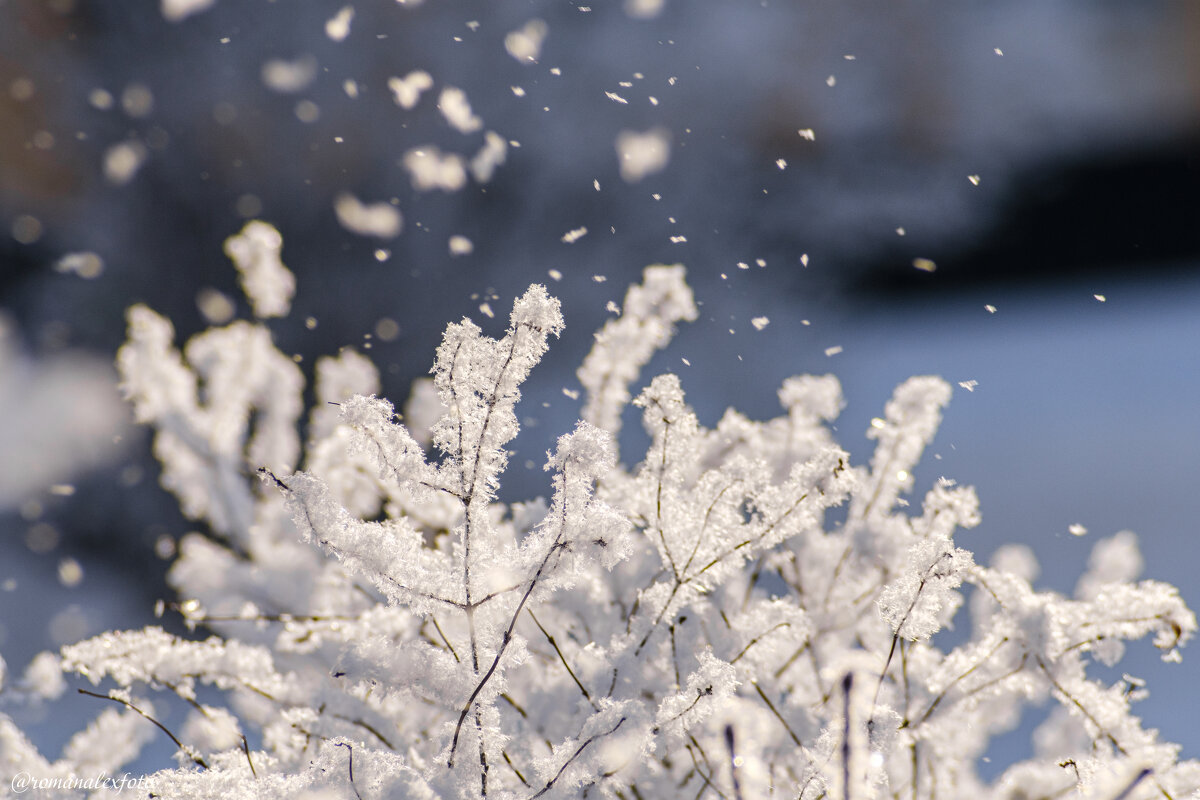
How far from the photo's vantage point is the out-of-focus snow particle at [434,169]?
1.14 meters

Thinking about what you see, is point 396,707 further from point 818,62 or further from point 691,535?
point 818,62

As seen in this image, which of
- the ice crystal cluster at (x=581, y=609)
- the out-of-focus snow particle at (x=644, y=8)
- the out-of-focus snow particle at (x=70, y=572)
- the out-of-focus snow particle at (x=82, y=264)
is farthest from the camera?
the out-of-focus snow particle at (x=70, y=572)

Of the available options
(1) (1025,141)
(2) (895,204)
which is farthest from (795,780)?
(1) (1025,141)

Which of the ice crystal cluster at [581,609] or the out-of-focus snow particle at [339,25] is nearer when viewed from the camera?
the ice crystal cluster at [581,609]

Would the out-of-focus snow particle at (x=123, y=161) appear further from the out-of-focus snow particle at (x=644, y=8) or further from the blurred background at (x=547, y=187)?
the out-of-focus snow particle at (x=644, y=8)

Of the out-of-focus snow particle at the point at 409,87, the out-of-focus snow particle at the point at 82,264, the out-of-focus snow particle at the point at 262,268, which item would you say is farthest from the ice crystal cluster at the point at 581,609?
the out-of-focus snow particle at the point at 409,87

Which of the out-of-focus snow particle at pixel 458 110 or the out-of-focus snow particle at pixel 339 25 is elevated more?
the out-of-focus snow particle at pixel 339 25

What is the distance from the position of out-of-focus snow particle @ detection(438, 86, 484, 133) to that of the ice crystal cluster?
1.62 ft

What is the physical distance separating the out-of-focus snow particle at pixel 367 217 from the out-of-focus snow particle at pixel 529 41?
1.30 feet

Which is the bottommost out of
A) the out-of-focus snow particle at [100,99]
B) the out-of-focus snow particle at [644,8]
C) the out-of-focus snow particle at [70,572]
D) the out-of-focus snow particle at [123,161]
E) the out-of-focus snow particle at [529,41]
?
the out-of-focus snow particle at [70,572]

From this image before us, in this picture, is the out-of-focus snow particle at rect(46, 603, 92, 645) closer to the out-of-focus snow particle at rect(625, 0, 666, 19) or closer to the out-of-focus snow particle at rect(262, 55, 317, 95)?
the out-of-focus snow particle at rect(262, 55, 317, 95)

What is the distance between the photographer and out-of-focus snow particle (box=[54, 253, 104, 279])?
1250mm

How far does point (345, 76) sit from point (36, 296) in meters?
0.88

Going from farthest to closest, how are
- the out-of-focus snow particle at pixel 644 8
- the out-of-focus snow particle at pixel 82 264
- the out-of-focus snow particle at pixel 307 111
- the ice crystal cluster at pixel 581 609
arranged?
the out-of-focus snow particle at pixel 82 264 < the out-of-focus snow particle at pixel 307 111 < the out-of-focus snow particle at pixel 644 8 < the ice crystal cluster at pixel 581 609
